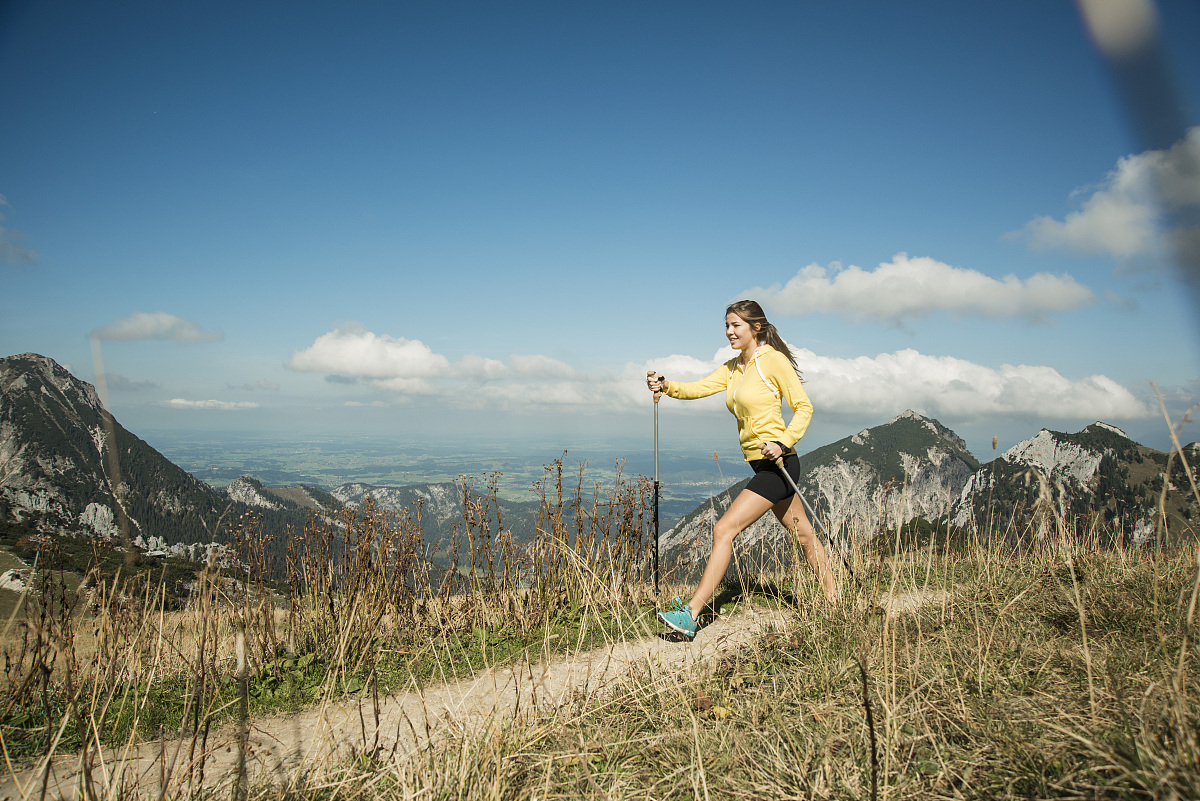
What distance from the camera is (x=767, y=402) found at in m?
4.58

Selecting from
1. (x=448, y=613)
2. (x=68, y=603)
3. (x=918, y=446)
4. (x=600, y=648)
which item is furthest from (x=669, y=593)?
(x=918, y=446)

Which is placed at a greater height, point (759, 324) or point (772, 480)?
point (759, 324)

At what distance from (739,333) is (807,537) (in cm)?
179

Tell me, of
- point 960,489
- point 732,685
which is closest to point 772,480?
point 732,685

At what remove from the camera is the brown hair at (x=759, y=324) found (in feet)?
16.0

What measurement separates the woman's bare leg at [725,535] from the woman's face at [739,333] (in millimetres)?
1302

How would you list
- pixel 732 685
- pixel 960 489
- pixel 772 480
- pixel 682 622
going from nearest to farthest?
pixel 732 685
pixel 682 622
pixel 772 480
pixel 960 489

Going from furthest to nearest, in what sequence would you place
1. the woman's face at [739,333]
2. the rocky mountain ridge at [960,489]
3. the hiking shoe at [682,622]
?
the woman's face at [739,333] → the hiking shoe at [682,622] → the rocky mountain ridge at [960,489]

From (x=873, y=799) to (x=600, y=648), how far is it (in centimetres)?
302

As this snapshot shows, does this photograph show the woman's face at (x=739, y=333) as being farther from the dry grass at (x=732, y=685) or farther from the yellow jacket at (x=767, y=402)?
the dry grass at (x=732, y=685)

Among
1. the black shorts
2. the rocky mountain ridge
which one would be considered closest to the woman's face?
the black shorts

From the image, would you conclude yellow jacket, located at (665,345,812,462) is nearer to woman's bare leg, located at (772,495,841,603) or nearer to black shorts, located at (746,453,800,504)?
black shorts, located at (746,453,800,504)

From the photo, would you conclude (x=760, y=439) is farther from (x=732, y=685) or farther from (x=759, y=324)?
(x=732, y=685)

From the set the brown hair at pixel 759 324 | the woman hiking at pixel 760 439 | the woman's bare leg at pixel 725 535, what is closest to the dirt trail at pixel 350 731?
the woman's bare leg at pixel 725 535
